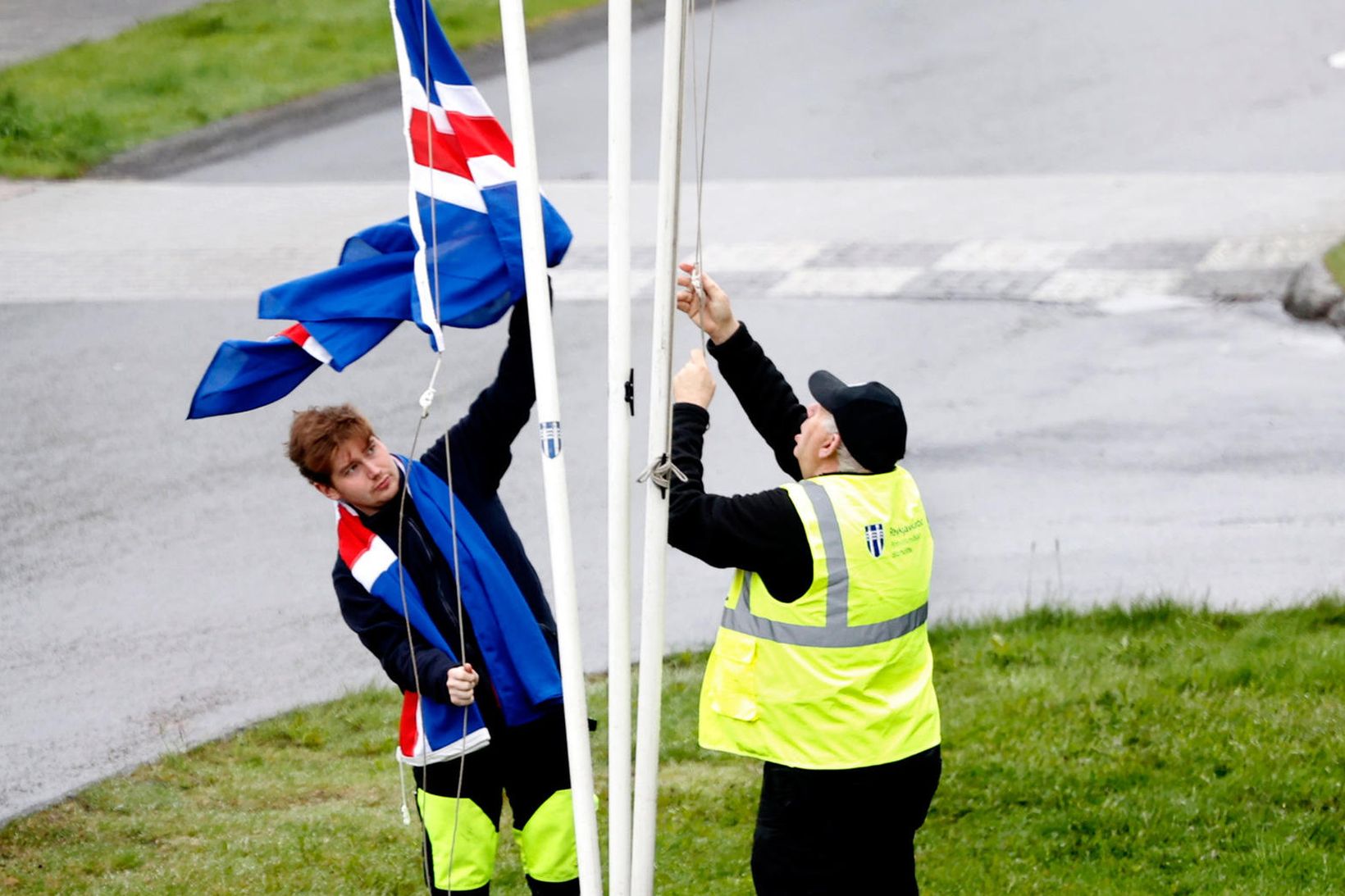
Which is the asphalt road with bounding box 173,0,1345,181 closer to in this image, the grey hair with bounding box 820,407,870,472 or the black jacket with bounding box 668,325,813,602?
the grey hair with bounding box 820,407,870,472

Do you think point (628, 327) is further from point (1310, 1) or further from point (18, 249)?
point (1310, 1)

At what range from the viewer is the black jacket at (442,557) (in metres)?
4.44

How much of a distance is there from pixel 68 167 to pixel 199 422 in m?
6.63

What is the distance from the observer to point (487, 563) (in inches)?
175

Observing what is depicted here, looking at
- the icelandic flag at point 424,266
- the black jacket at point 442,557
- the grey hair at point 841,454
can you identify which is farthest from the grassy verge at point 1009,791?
the icelandic flag at point 424,266

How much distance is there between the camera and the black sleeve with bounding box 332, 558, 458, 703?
436 cm

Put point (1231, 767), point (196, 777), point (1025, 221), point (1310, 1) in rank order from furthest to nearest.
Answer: point (1310, 1) < point (1025, 221) < point (196, 777) < point (1231, 767)

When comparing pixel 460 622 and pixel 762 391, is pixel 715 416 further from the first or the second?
pixel 460 622

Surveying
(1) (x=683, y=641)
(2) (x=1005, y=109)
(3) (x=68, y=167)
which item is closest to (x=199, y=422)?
(1) (x=683, y=641)

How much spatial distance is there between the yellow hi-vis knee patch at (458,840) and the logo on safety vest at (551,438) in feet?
3.86

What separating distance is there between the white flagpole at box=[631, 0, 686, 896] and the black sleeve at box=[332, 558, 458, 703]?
674 mm

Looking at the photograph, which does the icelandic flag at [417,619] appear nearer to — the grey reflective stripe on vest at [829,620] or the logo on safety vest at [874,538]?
the grey reflective stripe on vest at [829,620]

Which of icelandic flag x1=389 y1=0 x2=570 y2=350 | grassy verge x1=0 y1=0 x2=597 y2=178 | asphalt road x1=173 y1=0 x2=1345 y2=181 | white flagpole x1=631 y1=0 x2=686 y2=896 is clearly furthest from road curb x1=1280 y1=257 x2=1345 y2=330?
grassy verge x1=0 y1=0 x2=597 y2=178

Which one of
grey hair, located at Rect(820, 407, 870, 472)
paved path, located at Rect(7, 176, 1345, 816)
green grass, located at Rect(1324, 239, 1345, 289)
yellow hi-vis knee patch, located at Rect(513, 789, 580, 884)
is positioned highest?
grey hair, located at Rect(820, 407, 870, 472)
